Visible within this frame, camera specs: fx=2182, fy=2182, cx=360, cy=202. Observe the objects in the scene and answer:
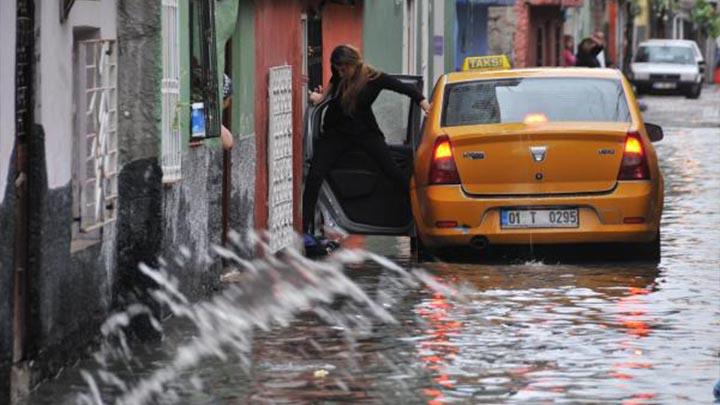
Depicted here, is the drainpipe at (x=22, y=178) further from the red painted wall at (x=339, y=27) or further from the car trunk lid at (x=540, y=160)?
the red painted wall at (x=339, y=27)

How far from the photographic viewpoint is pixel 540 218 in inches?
598

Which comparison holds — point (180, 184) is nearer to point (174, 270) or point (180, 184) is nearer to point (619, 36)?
point (174, 270)

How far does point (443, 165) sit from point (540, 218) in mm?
769

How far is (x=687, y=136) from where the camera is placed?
128 ft

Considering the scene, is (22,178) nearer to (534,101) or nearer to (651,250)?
(534,101)

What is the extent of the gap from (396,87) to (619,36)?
6262cm

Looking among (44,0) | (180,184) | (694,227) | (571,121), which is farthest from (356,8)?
(44,0)

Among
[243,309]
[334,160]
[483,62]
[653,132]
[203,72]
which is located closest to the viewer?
[203,72]

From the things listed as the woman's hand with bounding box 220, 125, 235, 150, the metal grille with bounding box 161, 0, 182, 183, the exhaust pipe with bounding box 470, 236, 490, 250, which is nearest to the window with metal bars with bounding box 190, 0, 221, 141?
the woman's hand with bounding box 220, 125, 235, 150

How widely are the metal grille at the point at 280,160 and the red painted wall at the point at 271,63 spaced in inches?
2.1

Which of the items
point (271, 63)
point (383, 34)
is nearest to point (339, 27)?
point (383, 34)

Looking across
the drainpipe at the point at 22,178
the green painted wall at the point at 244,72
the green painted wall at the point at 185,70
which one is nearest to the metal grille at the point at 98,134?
the drainpipe at the point at 22,178

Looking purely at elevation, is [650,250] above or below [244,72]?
below

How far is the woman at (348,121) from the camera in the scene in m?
16.8
